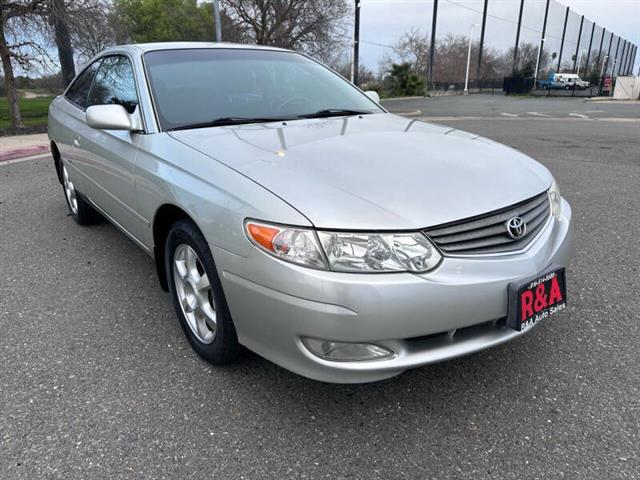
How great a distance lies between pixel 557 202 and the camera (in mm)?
2467

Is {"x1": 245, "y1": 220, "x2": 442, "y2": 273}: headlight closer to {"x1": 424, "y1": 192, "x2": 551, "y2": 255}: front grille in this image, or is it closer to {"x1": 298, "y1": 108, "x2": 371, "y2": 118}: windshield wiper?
{"x1": 424, "y1": 192, "x2": 551, "y2": 255}: front grille

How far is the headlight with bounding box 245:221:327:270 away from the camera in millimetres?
1762

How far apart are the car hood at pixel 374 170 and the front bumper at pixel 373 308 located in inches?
8.2

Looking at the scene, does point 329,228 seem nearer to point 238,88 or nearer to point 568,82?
point 238,88

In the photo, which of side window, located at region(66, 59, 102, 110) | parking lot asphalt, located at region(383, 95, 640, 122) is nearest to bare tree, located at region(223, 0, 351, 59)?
parking lot asphalt, located at region(383, 95, 640, 122)

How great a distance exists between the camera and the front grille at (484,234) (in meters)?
1.84

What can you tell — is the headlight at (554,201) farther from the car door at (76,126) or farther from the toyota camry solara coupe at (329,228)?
the car door at (76,126)

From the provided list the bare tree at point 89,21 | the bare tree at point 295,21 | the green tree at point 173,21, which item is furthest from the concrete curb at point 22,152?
the bare tree at point 295,21

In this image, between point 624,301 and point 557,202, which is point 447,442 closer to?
point 557,202

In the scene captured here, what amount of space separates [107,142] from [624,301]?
133 inches

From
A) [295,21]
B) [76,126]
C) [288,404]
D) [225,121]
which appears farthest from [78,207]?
[295,21]

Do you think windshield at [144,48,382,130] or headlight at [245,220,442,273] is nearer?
headlight at [245,220,442,273]

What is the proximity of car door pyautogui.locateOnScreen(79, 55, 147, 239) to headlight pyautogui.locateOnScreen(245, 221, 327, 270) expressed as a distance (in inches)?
47.3

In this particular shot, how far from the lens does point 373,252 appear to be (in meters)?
1.76
